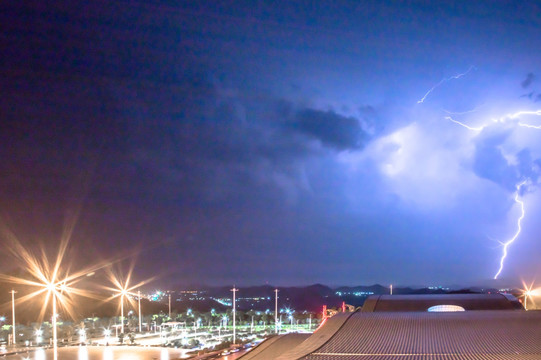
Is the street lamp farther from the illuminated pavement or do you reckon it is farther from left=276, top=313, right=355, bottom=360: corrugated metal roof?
left=276, top=313, right=355, bottom=360: corrugated metal roof

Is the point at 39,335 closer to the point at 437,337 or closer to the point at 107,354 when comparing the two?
the point at 107,354

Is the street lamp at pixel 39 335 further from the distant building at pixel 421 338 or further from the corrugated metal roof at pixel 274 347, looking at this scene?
the distant building at pixel 421 338

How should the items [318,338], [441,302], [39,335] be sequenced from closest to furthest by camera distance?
1. [318,338]
2. [441,302]
3. [39,335]

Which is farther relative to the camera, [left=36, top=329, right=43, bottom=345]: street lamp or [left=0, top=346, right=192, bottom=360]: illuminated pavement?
[left=36, top=329, right=43, bottom=345]: street lamp

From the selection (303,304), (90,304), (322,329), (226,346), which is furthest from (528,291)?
(303,304)

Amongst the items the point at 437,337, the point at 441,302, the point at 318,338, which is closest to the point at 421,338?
the point at 437,337

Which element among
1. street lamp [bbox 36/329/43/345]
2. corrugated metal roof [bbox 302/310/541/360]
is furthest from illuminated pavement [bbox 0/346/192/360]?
corrugated metal roof [bbox 302/310/541/360]
